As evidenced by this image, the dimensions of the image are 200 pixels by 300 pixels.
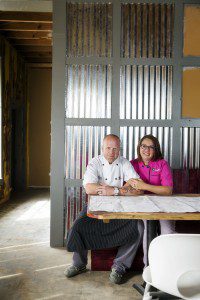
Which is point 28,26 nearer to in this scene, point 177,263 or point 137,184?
point 137,184

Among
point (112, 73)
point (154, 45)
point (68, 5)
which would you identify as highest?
point (68, 5)

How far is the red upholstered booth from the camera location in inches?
136

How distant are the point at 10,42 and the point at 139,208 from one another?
604 centimetres

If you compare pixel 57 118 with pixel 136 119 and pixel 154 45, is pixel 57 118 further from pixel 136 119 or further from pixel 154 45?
pixel 154 45

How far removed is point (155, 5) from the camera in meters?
4.19

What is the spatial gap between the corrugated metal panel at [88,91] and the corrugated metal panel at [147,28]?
14.3 inches

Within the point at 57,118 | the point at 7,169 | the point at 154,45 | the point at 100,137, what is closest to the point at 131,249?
the point at 100,137

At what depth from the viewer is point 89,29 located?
4.19 meters

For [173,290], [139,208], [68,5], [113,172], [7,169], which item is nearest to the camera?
[173,290]

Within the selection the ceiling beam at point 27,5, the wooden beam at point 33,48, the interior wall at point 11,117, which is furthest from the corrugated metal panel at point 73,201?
the wooden beam at point 33,48

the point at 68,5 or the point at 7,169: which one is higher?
the point at 68,5

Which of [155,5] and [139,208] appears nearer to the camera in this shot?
[139,208]

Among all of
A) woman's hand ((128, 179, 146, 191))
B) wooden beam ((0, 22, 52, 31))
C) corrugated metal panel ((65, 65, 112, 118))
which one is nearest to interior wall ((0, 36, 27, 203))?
wooden beam ((0, 22, 52, 31))

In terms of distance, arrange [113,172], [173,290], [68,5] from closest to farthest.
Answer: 1. [173,290]
2. [113,172]
3. [68,5]
